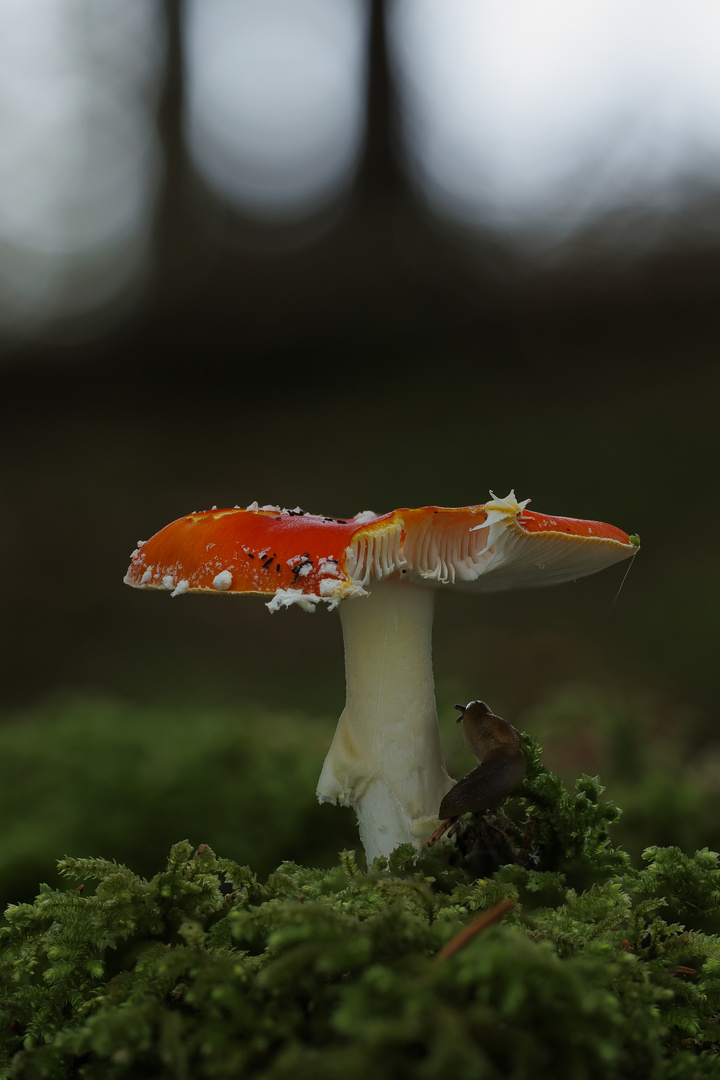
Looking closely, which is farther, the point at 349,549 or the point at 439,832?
the point at 439,832

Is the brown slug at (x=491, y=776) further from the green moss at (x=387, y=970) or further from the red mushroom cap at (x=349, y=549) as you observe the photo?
the red mushroom cap at (x=349, y=549)

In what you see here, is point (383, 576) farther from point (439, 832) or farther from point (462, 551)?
point (439, 832)

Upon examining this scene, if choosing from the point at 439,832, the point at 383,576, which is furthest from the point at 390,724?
the point at 383,576

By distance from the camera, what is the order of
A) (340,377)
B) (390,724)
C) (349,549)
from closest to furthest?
1. (349,549)
2. (390,724)
3. (340,377)

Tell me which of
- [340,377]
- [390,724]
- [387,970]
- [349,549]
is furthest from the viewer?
A: [340,377]

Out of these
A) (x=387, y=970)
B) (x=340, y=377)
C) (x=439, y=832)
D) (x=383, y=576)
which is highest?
(x=340, y=377)

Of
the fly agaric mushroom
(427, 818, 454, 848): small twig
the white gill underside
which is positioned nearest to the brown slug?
(427, 818, 454, 848): small twig

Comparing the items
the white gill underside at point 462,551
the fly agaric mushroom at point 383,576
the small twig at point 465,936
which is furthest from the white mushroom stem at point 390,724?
the small twig at point 465,936
